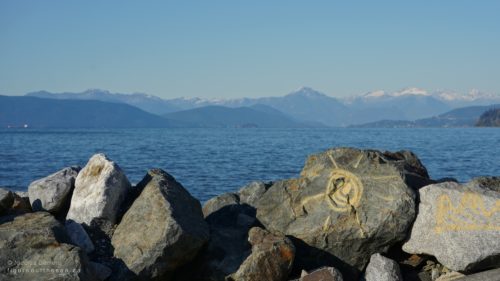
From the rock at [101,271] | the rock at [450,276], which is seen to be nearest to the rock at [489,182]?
the rock at [450,276]

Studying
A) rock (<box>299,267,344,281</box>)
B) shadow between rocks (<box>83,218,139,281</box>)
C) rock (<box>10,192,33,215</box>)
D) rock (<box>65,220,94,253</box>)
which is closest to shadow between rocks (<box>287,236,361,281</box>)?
rock (<box>299,267,344,281</box>)

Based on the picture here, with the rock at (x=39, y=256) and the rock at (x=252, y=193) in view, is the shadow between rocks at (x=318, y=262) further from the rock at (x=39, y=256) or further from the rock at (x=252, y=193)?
the rock at (x=39, y=256)

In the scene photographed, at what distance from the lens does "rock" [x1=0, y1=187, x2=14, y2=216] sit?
995 centimetres

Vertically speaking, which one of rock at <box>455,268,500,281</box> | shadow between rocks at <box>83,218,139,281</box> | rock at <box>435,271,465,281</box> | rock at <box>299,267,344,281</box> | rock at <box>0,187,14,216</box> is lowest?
rock at <box>435,271,465,281</box>

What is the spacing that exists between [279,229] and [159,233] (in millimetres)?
2327

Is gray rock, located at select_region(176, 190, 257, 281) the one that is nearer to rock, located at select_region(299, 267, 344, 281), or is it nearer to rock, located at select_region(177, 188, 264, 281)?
rock, located at select_region(177, 188, 264, 281)

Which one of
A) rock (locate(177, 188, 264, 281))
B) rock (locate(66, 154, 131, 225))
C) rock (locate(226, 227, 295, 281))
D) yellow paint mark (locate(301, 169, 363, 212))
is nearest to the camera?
rock (locate(226, 227, 295, 281))

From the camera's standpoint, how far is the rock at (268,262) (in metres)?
9.18

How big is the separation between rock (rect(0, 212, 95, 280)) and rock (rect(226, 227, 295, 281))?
7.57 feet

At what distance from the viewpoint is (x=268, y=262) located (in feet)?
30.2

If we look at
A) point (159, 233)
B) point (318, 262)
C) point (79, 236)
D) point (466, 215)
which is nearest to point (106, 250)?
point (79, 236)

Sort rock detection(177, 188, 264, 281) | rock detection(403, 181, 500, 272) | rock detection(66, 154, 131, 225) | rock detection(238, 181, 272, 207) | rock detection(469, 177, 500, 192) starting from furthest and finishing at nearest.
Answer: rock detection(238, 181, 272, 207)
rock detection(469, 177, 500, 192)
rock detection(66, 154, 131, 225)
rock detection(177, 188, 264, 281)
rock detection(403, 181, 500, 272)

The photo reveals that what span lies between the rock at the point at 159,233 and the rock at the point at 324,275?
1.82m

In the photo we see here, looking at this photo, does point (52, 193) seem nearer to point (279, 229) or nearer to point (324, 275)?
point (279, 229)
